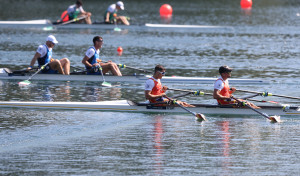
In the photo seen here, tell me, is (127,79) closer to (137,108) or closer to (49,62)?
(49,62)

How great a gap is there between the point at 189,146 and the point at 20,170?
11.4 feet

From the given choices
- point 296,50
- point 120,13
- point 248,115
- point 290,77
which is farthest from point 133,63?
point 120,13

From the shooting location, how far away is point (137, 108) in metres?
15.7

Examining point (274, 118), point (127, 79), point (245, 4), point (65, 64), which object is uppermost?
point (245, 4)

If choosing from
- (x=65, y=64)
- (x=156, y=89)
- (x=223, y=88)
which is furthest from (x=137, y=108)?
(x=65, y=64)

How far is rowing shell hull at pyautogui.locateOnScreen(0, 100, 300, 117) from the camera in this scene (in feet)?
49.9

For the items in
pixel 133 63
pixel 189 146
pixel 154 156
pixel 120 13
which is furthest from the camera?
pixel 120 13

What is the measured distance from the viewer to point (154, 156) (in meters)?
11.8

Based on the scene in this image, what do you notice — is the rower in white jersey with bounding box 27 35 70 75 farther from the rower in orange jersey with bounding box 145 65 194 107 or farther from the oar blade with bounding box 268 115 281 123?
the oar blade with bounding box 268 115 281 123

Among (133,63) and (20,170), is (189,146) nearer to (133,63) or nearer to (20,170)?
(20,170)

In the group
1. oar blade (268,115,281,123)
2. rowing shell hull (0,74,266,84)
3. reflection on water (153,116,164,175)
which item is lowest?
reflection on water (153,116,164,175)

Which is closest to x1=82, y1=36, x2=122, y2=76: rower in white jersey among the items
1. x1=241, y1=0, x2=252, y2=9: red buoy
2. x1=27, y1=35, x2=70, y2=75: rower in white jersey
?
x1=27, y1=35, x2=70, y2=75: rower in white jersey

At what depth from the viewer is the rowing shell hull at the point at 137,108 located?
15.2 metres

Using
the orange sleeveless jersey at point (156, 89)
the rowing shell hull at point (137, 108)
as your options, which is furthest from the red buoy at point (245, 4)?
the orange sleeveless jersey at point (156, 89)
